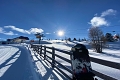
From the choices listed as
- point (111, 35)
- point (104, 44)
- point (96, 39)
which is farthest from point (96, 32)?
point (111, 35)

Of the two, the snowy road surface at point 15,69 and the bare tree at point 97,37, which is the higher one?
the bare tree at point 97,37

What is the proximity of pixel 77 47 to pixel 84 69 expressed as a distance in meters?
0.59

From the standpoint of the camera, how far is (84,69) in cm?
276

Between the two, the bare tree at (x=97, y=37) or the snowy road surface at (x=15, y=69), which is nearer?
the snowy road surface at (x=15, y=69)

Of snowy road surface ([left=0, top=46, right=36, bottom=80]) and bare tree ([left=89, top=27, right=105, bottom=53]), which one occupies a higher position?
bare tree ([left=89, top=27, right=105, bottom=53])

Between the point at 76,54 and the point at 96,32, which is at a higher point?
the point at 96,32

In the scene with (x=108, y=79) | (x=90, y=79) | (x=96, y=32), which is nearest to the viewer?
(x=108, y=79)

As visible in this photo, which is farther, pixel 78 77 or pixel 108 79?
pixel 78 77

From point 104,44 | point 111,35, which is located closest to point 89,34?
point 104,44

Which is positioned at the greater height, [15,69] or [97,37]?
[97,37]

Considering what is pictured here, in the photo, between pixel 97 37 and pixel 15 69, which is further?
pixel 97 37

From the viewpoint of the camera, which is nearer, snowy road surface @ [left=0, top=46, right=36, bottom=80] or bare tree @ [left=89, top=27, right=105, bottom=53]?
snowy road surface @ [left=0, top=46, right=36, bottom=80]

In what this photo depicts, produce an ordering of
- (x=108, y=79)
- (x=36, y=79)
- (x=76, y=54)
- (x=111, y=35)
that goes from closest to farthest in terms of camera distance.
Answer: (x=108, y=79) → (x=76, y=54) → (x=36, y=79) → (x=111, y=35)

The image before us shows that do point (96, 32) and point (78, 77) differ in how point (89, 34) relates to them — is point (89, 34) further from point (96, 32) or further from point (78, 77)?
point (78, 77)
